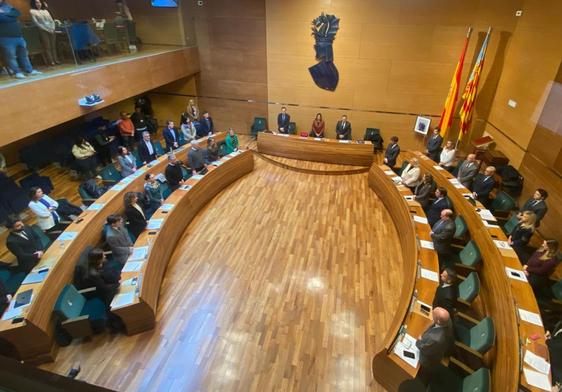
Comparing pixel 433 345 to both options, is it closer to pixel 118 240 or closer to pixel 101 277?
pixel 101 277

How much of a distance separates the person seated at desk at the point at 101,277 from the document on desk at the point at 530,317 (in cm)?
470

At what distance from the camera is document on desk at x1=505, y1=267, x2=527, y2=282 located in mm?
3986

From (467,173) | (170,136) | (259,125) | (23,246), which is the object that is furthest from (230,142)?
(467,173)

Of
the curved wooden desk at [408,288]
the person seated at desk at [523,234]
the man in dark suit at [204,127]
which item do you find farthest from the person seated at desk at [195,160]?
the person seated at desk at [523,234]

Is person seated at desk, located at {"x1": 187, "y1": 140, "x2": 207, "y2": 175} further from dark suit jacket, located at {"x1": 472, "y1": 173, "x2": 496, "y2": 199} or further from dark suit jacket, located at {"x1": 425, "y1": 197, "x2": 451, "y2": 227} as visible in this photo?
dark suit jacket, located at {"x1": 472, "y1": 173, "x2": 496, "y2": 199}

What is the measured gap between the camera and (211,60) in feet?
32.1

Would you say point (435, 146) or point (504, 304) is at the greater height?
point (435, 146)

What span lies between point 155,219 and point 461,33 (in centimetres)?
807

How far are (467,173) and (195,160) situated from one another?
5534mm

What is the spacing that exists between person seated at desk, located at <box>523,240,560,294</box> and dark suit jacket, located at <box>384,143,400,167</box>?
12.2 ft

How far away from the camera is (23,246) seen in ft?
14.1

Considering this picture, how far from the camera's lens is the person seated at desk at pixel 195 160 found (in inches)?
276

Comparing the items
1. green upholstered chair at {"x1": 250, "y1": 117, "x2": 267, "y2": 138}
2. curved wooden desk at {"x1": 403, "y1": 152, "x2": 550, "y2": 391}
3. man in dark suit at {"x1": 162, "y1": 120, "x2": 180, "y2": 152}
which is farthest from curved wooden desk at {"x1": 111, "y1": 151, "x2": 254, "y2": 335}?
curved wooden desk at {"x1": 403, "y1": 152, "x2": 550, "y2": 391}

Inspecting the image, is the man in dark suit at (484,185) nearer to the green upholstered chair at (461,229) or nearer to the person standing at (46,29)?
the green upholstered chair at (461,229)
